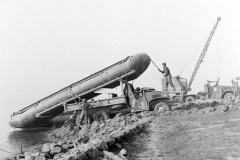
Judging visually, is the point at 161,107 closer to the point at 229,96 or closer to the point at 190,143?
the point at 190,143

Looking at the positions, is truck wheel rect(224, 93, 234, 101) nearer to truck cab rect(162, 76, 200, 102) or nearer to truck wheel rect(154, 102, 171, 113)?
truck cab rect(162, 76, 200, 102)

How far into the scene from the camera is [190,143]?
6.07 metres

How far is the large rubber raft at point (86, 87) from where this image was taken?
43.2 ft

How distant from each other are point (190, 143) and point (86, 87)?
28.3 ft

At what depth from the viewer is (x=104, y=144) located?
5457 millimetres

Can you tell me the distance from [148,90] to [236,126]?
21.2 ft

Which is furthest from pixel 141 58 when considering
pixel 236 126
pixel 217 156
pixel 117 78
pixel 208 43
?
pixel 208 43

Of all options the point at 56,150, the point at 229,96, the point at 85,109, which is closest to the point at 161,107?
the point at 85,109

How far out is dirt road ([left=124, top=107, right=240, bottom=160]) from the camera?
16.8 ft

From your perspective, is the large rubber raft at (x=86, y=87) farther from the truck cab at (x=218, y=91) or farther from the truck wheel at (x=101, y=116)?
the truck cab at (x=218, y=91)

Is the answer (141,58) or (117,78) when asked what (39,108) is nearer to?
(117,78)

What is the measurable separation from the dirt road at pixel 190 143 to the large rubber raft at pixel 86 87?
5175 millimetres

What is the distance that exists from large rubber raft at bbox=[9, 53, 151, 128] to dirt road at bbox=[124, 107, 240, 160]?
5.18 m

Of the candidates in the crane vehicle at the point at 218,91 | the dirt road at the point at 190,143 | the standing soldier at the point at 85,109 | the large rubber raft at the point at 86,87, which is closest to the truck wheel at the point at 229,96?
the crane vehicle at the point at 218,91
